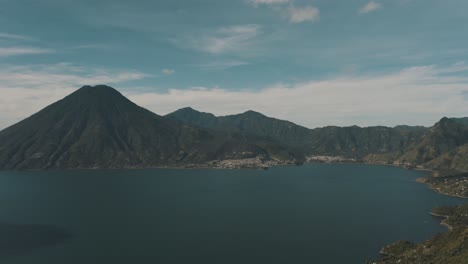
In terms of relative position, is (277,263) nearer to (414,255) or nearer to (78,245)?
(414,255)

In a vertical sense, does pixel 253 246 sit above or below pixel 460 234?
below

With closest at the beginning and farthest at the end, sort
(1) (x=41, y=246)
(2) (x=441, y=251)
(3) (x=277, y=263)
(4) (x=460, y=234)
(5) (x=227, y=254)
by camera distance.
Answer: (2) (x=441, y=251), (4) (x=460, y=234), (3) (x=277, y=263), (5) (x=227, y=254), (1) (x=41, y=246)

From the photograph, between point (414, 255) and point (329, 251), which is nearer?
point (414, 255)

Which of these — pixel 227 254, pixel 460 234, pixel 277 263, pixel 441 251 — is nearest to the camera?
pixel 441 251

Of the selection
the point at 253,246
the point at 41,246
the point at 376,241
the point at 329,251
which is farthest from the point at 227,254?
the point at 41,246

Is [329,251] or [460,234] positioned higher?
[460,234]

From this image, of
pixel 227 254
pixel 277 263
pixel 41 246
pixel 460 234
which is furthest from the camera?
pixel 41 246

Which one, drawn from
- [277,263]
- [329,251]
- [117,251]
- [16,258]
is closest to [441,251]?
[329,251]

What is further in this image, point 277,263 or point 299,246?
point 299,246

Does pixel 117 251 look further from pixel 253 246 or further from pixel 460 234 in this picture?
pixel 460 234
